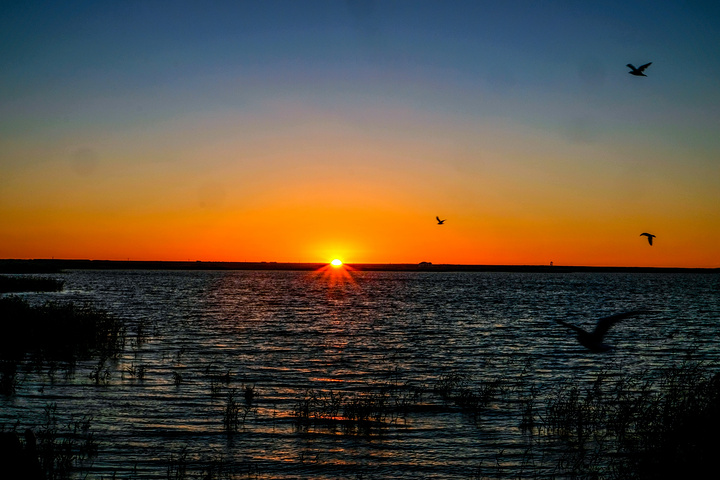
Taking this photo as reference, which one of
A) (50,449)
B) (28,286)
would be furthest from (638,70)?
(28,286)

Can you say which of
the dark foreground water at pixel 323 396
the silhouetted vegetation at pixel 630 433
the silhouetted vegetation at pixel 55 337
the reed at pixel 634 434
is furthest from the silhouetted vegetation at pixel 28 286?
the reed at pixel 634 434

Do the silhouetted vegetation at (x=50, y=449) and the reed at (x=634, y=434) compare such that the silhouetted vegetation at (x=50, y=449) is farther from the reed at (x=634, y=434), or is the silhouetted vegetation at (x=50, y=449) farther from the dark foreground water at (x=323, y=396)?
the reed at (x=634, y=434)

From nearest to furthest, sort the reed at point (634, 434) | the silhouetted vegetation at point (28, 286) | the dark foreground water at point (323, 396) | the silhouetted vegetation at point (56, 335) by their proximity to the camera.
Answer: the reed at point (634, 434)
the dark foreground water at point (323, 396)
the silhouetted vegetation at point (56, 335)
the silhouetted vegetation at point (28, 286)

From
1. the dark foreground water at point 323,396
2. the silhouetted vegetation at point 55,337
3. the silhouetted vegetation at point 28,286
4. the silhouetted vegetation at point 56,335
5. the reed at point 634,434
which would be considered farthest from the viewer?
the silhouetted vegetation at point 28,286

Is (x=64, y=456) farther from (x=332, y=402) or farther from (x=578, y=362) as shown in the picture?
(x=578, y=362)

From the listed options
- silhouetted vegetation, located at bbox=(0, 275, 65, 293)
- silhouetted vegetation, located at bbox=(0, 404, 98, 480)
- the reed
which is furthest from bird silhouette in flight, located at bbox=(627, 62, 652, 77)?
silhouetted vegetation, located at bbox=(0, 275, 65, 293)

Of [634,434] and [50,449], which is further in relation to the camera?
[634,434]

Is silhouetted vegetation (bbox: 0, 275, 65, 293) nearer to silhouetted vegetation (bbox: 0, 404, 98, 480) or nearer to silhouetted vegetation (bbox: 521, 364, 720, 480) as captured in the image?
silhouetted vegetation (bbox: 0, 404, 98, 480)

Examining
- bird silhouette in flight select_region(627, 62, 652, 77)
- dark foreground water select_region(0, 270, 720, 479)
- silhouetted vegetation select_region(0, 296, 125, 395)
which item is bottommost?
dark foreground water select_region(0, 270, 720, 479)

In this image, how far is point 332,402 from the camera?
Answer: 1981 cm

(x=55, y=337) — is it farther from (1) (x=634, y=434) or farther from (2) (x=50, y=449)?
(1) (x=634, y=434)

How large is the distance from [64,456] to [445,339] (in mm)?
28099

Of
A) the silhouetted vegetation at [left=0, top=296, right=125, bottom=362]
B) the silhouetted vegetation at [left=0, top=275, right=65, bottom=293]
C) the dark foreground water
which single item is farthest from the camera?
the silhouetted vegetation at [left=0, top=275, right=65, bottom=293]

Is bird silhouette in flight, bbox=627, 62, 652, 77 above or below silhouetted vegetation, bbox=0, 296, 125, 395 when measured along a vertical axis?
above
